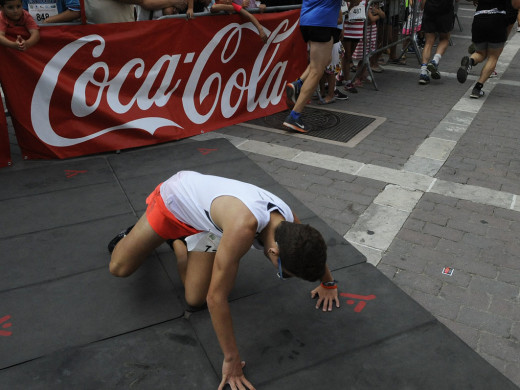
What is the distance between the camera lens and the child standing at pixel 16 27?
483cm

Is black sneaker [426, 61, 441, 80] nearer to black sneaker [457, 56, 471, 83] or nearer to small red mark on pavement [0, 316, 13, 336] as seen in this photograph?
black sneaker [457, 56, 471, 83]

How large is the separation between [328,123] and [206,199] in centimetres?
417

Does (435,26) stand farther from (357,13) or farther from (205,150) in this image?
(205,150)

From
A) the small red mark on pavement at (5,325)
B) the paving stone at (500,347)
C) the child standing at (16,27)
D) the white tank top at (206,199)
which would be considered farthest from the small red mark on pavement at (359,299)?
the child standing at (16,27)

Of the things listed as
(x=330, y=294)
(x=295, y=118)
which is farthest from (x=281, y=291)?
(x=295, y=118)

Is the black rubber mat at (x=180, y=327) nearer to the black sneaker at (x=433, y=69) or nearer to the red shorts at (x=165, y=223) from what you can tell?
the red shorts at (x=165, y=223)

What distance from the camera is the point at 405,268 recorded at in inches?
143

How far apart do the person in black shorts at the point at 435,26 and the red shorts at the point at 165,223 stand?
670 centimetres

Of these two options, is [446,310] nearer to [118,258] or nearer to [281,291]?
[281,291]

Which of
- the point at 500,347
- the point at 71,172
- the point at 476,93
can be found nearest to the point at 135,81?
the point at 71,172

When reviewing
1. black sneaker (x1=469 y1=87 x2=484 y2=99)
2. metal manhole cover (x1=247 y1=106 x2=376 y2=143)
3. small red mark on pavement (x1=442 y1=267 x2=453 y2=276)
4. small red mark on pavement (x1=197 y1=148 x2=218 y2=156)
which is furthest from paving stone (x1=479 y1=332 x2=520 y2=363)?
black sneaker (x1=469 y1=87 x2=484 y2=99)

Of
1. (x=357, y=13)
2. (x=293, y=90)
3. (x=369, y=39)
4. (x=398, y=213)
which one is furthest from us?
(x=369, y=39)

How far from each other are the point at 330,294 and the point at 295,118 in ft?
11.4

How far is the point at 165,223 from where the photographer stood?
3.07 m
